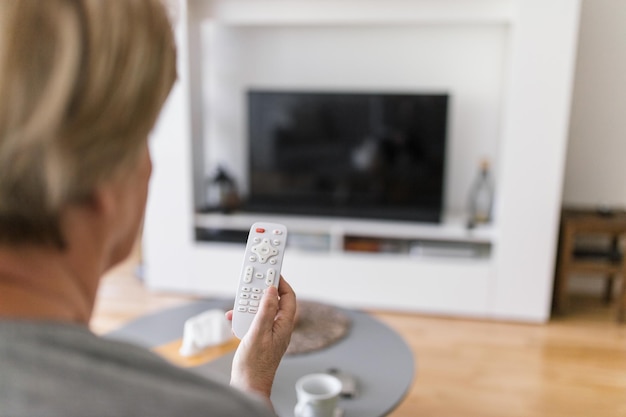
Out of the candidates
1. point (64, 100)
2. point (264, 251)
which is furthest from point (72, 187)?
point (264, 251)

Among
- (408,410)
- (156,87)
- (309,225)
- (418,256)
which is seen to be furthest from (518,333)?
(156,87)

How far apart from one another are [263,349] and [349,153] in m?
2.01

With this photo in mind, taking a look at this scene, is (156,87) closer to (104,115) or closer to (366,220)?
(104,115)

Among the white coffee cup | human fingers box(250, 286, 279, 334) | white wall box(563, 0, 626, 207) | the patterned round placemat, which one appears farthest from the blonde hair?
white wall box(563, 0, 626, 207)

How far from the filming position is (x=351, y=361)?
4.76 ft

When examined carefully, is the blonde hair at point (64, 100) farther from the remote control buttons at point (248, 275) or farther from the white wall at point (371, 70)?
the white wall at point (371, 70)

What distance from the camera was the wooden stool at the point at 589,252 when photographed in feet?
7.80

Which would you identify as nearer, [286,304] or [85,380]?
[85,380]

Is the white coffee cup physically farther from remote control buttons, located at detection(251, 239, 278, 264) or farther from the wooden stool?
the wooden stool

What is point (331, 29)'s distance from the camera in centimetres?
274

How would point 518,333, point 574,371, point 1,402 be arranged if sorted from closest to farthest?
1. point 1,402
2. point 574,371
3. point 518,333

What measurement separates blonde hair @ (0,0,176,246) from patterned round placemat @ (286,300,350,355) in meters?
1.16

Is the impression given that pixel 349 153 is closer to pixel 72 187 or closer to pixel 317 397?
pixel 317 397

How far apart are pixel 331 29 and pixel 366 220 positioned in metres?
0.96
